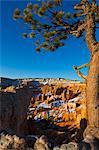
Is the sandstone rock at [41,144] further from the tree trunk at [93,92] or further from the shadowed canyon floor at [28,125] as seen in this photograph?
the tree trunk at [93,92]

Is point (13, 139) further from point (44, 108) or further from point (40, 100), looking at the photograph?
point (40, 100)

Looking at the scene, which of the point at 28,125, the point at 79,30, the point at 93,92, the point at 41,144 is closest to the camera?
the point at 41,144

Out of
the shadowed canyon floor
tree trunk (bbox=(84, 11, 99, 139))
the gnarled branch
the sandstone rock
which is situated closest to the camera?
the sandstone rock

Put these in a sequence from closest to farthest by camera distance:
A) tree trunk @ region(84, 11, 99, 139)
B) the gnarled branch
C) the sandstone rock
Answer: the sandstone rock, tree trunk @ region(84, 11, 99, 139), the gnarled branch

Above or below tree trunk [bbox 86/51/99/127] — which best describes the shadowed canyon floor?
below

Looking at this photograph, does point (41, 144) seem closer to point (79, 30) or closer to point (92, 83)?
point (92, 83)

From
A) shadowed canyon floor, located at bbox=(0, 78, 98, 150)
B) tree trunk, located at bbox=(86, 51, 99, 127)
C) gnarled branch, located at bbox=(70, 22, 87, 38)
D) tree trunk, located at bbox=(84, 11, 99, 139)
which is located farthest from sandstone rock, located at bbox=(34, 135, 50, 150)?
gnarled branch, located at bbox=(70, 22, 87, 38)

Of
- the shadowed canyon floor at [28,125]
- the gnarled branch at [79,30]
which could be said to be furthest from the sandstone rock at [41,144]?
the gnarled branch at [79,30]

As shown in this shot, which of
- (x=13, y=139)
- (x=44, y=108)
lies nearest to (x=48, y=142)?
(x=13, y=139)

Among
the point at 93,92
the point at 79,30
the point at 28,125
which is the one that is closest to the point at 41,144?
the point at 93,92

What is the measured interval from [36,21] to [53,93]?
160 feet

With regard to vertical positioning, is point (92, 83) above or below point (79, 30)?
below

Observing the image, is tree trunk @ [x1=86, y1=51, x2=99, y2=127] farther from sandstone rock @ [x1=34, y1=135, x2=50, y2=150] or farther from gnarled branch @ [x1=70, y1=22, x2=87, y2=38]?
sandstone rock @ [x1=34, y1=135, x2=50, y2=150]

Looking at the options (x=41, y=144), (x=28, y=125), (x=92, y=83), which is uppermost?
(x=92, y=83)
